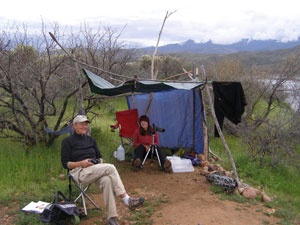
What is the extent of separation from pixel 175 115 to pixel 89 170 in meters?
3.52

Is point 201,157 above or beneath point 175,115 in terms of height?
beneath

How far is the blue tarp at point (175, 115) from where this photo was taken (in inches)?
246

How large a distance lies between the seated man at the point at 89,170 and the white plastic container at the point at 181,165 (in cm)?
197

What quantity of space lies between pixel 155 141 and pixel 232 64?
9040mm

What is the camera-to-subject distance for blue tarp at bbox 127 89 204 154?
6.25 metres

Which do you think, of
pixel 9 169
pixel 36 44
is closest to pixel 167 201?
pixel 9 169

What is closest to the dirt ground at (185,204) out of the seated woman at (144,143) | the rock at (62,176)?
the seated woman at (144,143)

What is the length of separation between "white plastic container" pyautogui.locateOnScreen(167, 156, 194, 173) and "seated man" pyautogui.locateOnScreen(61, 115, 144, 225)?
6.45 ft

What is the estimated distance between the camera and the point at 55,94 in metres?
5.66

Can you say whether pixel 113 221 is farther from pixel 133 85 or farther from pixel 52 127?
pixel 52 127

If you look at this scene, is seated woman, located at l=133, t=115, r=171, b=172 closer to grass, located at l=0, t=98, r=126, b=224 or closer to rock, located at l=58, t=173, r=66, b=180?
grass, located at l=0, t=98, r=126, b=224

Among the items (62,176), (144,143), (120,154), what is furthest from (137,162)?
(62,176)

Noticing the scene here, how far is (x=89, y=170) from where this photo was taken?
3.41m

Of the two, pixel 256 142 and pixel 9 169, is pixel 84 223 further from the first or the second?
pixel 256 142
